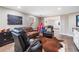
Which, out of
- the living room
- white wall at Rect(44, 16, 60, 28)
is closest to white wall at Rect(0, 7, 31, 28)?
the living room

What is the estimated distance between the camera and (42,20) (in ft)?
4.80

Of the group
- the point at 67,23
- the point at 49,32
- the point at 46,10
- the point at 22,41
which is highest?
the point at 46,10

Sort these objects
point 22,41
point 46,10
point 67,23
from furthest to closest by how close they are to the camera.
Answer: point 22,41 < point 67,23 < point 46,10

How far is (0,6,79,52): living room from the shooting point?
136 centimetres

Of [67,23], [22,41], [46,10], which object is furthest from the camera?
[22,41]

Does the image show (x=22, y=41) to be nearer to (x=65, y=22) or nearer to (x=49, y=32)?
(x=49, y=32)

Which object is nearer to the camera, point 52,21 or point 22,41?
point 52,21

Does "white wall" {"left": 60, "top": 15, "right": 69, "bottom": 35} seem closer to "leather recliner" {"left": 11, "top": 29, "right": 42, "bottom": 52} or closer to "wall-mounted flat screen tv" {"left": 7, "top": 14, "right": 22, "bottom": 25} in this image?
"leather recliner" {"left": 11, "top": 29, "right": 42, "bottom": 52}

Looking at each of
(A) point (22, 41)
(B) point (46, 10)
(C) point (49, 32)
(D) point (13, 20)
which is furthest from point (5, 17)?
(C) point (49, 32)

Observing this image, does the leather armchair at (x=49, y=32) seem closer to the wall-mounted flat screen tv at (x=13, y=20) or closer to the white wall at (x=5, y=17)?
the white wall at (x=5, y=17)

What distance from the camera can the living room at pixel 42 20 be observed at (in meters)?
1.36

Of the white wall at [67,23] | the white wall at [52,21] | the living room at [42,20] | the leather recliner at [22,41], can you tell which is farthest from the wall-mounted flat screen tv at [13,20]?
the white wall at [67,23]

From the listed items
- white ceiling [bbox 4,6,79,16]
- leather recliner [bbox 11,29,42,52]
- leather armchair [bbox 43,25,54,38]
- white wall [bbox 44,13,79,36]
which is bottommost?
leather recliner [bbox 11,29,42,52]

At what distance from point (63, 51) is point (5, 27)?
0.97 m
